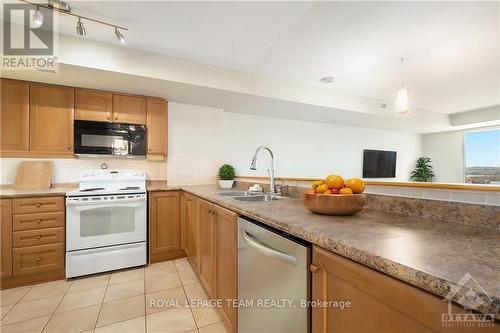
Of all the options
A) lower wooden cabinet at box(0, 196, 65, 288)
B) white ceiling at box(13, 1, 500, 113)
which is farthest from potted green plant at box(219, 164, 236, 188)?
lower wooden cabinet at box(0, 196, 65, 288)

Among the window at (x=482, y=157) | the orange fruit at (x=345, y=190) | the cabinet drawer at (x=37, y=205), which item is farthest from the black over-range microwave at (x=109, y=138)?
the window at (x=482, y=157)

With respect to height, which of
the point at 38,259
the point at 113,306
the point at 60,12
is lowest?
the point at 113,306

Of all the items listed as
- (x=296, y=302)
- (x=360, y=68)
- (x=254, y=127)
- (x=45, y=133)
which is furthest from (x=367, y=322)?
(x=254, y=127)

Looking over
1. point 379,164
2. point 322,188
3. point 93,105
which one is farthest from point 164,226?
point 379,164

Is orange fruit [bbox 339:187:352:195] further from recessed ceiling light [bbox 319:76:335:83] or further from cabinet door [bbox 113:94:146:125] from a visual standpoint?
cabinet door [bbox 113:94:146:125]

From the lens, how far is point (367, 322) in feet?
1.97

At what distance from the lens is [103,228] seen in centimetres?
235

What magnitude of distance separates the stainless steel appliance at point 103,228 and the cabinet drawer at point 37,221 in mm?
106

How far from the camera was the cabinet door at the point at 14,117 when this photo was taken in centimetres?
232

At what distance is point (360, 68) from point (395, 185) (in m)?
2.28

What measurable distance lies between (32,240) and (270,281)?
2.50 metres

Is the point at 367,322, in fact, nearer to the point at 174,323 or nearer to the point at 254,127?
the point at 174,323

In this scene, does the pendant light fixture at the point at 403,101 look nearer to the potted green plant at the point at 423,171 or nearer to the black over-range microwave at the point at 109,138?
the black over-range microwave at the point at 109,138
